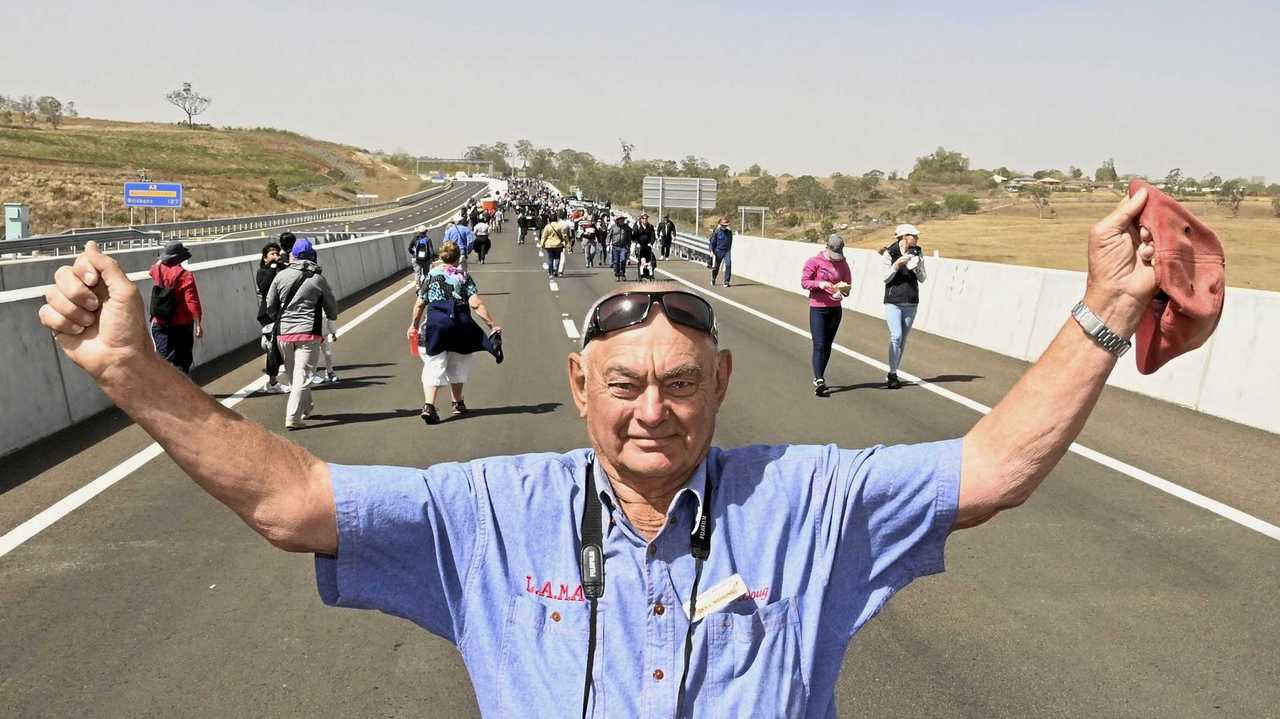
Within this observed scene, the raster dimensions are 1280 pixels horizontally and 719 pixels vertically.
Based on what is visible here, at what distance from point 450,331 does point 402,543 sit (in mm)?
9234

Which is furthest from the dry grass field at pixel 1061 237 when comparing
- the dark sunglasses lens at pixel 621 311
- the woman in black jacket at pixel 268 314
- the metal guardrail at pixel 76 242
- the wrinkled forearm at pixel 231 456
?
the metal guardrail at pixel 76 242

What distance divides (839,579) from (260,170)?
456 feet

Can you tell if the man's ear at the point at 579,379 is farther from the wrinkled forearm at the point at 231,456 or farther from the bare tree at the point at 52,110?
the bare tree at the point at 52,110

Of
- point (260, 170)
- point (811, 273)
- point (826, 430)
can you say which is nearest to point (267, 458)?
point (826, 430)

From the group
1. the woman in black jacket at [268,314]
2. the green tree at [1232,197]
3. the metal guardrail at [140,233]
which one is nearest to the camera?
the woman in black jacket at [268,314]

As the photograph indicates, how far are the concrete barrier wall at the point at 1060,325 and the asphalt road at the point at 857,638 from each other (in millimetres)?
879

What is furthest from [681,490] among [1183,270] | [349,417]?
[349,417]

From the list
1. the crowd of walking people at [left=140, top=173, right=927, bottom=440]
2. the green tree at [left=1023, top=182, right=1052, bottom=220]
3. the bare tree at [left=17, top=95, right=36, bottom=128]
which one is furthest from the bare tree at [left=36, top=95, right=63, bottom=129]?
the crowd of walking people at [left=140, top=173, right=927, bottom=440]

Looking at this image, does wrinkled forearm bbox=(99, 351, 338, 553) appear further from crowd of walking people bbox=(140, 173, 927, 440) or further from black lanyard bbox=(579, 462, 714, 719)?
crowd of walking people bbox=(140, 173, 927, 440)

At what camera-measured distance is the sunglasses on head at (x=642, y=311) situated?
2.33m

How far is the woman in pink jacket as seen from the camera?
12.6 m

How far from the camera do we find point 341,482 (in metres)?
2.16

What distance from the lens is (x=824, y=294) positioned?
499 inches

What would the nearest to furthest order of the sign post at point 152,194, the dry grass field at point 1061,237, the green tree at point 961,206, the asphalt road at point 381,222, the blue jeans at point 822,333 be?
the blue jeans at point 822,333
the dry grass field at point 1061,237
the sign post at point 152,194
the asphalt road at point 381,222
the green tree at point 961,206
